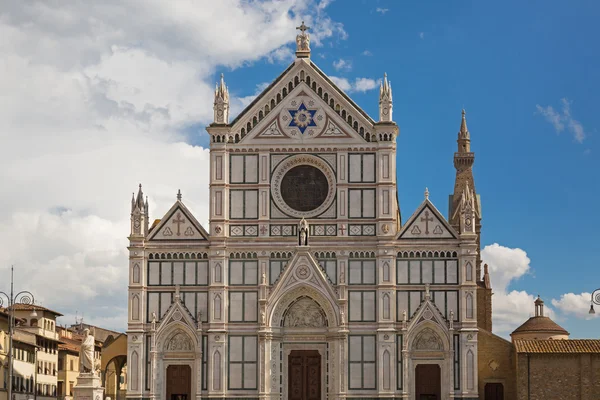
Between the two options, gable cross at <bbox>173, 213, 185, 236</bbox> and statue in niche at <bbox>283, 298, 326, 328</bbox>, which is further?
gable cross at <bbox>173, 213, 185, 236</bbox>

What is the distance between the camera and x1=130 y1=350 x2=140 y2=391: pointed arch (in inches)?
2210

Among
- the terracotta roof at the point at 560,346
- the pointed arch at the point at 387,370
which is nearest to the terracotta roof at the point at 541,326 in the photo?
the terracotta roof at the point at 560,346

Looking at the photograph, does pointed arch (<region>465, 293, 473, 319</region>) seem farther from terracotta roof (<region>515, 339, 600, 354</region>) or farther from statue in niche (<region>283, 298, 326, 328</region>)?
statue in niche (<region>283, 298, 326, 328</region>)

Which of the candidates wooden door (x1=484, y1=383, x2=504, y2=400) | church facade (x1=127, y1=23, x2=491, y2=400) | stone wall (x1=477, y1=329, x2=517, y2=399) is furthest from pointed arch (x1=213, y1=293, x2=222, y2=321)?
wooden door (x1=484, y1=383, x2=504, y2=400)

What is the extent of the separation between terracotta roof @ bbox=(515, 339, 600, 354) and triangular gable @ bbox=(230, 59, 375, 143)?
13252mm

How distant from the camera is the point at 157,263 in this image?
57188mm

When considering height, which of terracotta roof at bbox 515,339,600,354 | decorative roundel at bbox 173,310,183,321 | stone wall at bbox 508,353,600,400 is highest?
decorative roundel at bbox 173,310,183,321

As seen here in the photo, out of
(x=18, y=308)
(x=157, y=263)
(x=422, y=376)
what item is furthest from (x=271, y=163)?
(x=18, y=308)

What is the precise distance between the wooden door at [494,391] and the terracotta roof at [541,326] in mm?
17417

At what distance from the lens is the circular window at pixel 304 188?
5750 cm

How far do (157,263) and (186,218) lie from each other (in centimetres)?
277

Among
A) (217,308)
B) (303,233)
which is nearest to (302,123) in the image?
(303,233)

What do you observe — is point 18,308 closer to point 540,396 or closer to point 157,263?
point 157,263

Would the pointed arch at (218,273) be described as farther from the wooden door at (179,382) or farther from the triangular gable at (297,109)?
the triangular gable at (297,109)
